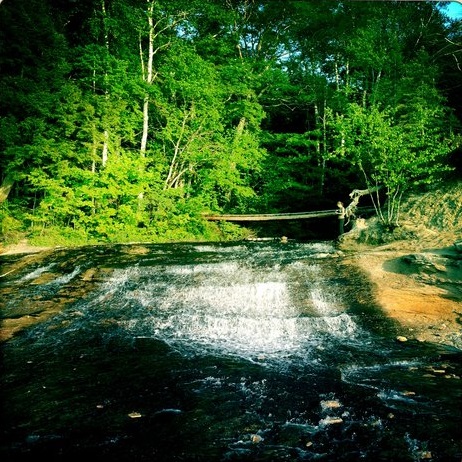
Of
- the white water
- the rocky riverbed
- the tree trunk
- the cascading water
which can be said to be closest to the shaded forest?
the tree trunk

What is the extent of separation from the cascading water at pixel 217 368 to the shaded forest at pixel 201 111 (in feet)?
11.7

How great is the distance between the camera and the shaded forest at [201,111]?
8.98 metres

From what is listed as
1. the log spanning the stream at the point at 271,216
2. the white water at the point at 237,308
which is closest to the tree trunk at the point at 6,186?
the white water at the point at 237,308

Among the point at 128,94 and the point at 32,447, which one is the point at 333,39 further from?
the point at 32,447

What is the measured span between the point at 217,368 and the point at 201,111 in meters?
9.98

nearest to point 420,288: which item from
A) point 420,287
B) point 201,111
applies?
point 420,287

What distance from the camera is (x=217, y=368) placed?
3949 millimetres

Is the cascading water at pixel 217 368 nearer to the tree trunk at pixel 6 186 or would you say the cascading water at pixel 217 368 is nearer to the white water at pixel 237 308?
the white water at pixel 237 308

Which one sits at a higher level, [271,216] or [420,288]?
[271,216]

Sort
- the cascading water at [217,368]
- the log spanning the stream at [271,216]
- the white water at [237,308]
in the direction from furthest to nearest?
the log spanning the stream at [271,216]
the white water at [237,308]
the cascading water at [217,368]

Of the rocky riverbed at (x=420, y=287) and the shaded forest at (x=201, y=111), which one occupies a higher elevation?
the shaded forest at (x=201, y=111)

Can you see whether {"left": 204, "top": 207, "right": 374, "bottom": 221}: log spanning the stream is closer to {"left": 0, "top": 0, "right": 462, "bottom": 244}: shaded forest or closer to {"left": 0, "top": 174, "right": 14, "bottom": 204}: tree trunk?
{"left": 0, "top": 0, "right": 462, "bottom": 244}: shaded forest

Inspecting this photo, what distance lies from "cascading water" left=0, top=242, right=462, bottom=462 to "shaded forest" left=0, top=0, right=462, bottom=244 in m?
3.56

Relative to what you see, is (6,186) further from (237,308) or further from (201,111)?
(237,308)
